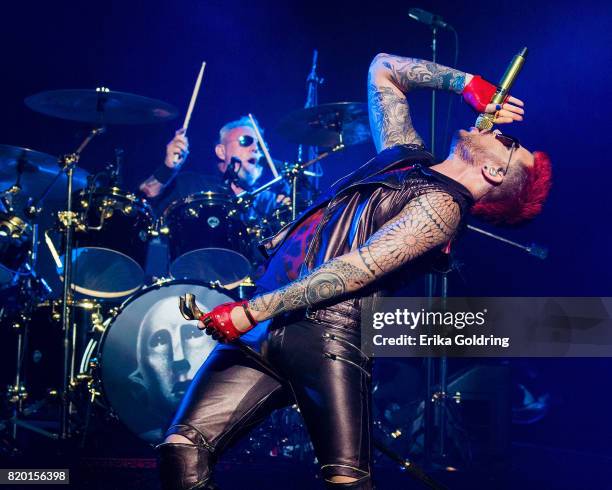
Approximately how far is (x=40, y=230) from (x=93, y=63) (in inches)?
79.3

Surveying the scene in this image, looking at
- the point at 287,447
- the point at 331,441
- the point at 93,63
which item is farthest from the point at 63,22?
the point at 331,441

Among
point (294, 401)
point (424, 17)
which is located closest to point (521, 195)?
point (294, 401)

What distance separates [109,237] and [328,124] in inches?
80.0

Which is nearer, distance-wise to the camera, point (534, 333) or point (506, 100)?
point (506, 100)

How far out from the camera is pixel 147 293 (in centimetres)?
539

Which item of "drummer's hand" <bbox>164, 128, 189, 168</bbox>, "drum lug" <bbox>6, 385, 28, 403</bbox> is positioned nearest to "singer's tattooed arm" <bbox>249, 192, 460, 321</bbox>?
"drum lug" <bbox>6, 385, 28, 403</bbox>

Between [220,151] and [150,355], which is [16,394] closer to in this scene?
[150,355]

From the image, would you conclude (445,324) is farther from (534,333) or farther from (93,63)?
(93,63)

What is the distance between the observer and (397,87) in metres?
3.06

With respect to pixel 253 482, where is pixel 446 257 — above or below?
above

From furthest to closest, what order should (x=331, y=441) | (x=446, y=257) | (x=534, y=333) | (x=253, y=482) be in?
(x=534, y=333)
(x=253, y=482)
(x=446, y=257)
(x=331, y=441)

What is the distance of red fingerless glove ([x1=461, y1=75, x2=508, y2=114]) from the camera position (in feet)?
8.94

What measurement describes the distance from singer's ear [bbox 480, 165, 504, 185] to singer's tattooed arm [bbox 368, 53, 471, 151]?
374mm

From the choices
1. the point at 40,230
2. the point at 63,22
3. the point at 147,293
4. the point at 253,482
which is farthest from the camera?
the point at 63,22
